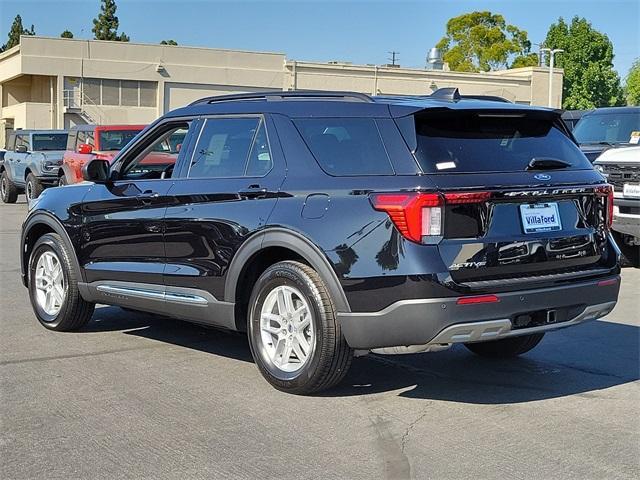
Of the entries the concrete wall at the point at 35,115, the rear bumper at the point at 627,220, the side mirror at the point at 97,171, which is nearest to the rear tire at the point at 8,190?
the rear bumper at the point at 627,220

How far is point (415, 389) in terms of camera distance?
5867 mm

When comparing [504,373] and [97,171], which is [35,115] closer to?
[97,171]

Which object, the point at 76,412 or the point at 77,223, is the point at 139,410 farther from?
the point at 77,223

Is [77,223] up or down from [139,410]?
up

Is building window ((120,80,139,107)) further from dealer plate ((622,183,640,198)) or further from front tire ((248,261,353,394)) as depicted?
front tire ((248,261,353,394))

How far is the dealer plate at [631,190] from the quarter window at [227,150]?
6384 mm

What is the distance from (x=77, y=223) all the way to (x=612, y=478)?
4.66m

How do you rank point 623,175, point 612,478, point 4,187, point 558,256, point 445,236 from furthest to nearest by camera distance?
point 4,187 → point 623,175 → point 558,256 → point 445,236 → point 612,478

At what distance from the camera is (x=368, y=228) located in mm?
5129

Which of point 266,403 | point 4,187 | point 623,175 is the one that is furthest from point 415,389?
point 4,187

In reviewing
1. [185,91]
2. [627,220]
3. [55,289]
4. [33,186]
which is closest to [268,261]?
[55,289]

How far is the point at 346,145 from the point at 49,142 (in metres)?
18.0

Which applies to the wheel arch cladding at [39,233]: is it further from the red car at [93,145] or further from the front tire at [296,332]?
the red car at [93,145]

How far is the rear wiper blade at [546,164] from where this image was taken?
552 cm
